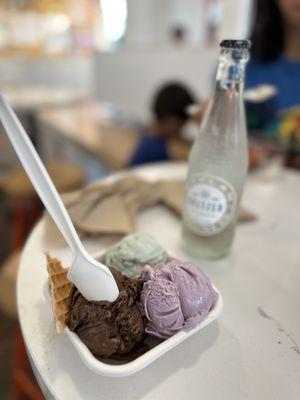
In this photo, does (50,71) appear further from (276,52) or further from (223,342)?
(223,342)

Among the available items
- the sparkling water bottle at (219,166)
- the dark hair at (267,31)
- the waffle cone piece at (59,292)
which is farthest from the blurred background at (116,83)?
the waffle cone piece at (59,292)

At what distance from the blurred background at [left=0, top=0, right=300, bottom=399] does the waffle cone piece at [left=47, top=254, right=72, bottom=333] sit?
46 cm

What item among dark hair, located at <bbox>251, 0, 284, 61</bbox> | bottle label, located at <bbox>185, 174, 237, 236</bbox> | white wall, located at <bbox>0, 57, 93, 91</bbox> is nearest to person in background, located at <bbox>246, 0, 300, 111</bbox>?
dark hair, located at <bbox>251, 0, 284, 61</bbox>

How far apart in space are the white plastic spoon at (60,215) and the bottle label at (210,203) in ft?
0.56

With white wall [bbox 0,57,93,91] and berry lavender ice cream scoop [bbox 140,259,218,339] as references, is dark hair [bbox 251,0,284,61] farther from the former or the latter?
white wall [bbox 0,57,93,91]

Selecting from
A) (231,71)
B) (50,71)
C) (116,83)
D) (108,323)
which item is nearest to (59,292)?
(108,323)

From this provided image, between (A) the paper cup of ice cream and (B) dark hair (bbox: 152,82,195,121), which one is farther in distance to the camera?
(B) dark hair (bbox: 152,82,195,121)

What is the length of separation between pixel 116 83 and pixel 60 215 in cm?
181

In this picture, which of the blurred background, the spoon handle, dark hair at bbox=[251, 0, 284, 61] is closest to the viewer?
the spoon handle

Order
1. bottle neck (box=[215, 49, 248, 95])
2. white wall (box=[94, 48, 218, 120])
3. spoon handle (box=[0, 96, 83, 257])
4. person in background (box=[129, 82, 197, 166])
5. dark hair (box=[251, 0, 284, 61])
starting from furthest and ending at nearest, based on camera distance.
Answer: white wall (box=[94, 48, 218, 120]) → person in background (box=[129, 82, 197, 166]) → dark hair (box=[251, 0, 284, 61]) → bottle neck (box=[215, 49, 248, 95]) → spoon handle (box=[0, 96, 83, 257])

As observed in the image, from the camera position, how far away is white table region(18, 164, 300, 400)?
286 millimetres

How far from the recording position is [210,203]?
41 centimetres

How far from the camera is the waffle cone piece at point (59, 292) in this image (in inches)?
11.6

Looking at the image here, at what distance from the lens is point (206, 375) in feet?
0.99
